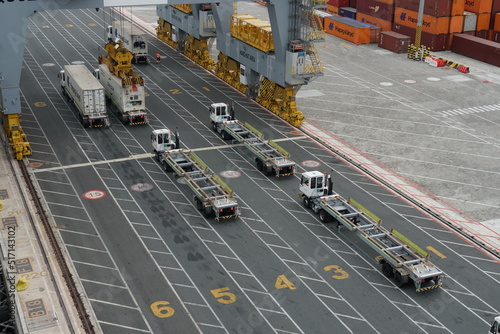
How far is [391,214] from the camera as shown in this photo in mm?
42500

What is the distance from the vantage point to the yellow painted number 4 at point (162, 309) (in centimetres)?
3167

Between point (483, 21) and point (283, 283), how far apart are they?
6307cm

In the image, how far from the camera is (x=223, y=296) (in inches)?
1310

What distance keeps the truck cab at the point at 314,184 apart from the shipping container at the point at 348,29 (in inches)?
2016

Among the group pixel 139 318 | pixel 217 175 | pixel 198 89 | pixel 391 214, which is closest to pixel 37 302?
pixel 139 318

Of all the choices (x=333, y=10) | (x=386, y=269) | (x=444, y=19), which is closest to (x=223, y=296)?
(x=386, y=269)

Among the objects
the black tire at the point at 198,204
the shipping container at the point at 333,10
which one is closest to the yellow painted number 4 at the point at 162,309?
the black tire at the point at 198,204

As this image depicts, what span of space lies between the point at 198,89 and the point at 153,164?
1984 cm

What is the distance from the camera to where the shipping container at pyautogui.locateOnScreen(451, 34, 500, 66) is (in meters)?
78.6

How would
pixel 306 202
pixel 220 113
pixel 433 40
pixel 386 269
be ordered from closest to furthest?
1. pixel 386 269
2. pixel 306 202
3. pixel 220 113
4. pixel 433 40

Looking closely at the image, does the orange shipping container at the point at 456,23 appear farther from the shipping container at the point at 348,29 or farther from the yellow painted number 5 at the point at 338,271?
the yellow painted number 5 at the point at 338,271

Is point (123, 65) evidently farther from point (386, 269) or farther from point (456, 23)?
point (456, 23)

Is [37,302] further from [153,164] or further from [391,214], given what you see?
[391,214]

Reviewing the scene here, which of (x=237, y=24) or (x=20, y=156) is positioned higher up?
(x=237, y=24)
